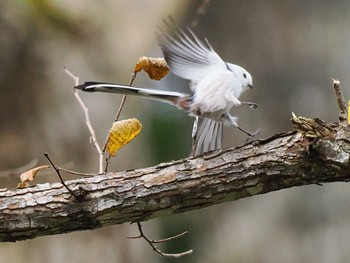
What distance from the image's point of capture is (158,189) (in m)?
1.37

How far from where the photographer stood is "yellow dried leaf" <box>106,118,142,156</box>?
1.42 metres

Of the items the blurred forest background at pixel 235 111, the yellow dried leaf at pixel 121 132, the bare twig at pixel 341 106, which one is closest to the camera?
the bare twig at pixel 341 106

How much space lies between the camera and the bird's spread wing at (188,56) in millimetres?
1398

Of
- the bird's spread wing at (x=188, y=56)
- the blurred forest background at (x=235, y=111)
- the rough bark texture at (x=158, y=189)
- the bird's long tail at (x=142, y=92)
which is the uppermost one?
the blurred forest background at (x=235, y=111)

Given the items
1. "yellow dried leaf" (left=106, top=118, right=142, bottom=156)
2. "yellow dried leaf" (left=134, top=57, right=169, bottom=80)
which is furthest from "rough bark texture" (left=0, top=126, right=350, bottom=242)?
"yellow dried leaf" (left=134, top=57, right=169, bottom=80)

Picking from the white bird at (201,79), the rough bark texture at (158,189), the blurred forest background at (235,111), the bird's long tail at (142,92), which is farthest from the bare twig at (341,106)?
the blurred forest background at (235,111)

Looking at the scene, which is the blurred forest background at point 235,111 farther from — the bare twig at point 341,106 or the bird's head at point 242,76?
the bare twig at point 341,106

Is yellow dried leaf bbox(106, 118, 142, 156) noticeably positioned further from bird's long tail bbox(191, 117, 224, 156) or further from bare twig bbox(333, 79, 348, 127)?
bare twig bbox(333, 79, 348, 127)

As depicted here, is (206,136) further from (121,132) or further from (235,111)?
(235,111)

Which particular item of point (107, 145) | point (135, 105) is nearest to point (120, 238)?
point (135, 105)

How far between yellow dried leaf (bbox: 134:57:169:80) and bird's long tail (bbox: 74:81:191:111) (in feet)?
0.26

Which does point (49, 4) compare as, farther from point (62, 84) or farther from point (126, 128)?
point (126, 128)

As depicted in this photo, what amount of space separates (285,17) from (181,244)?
1.07 meters

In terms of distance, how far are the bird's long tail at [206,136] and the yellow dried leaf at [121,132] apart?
0.17 m
